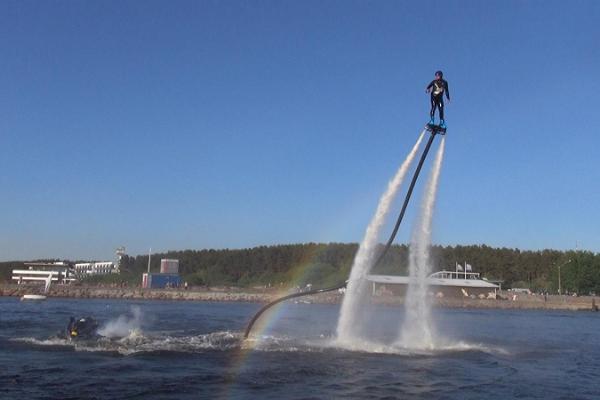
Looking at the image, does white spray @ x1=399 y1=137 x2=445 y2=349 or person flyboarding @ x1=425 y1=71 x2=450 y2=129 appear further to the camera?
white spray @ x1=399 y1=137 x2=445 y2=349

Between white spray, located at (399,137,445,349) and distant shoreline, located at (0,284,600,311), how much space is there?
3350 inches

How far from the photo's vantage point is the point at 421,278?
103 ft

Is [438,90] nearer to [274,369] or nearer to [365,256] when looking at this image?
[365,256]

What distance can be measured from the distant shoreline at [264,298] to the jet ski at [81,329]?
86.9 meters

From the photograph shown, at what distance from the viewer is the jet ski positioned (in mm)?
35344

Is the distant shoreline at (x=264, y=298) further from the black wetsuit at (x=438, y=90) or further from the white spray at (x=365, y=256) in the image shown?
the black wetsuit at (x=438, y=90)

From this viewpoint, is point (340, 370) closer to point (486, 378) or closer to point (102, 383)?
point (486, 378)

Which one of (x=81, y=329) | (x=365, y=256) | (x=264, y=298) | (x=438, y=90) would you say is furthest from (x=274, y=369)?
(x=264, y=298)

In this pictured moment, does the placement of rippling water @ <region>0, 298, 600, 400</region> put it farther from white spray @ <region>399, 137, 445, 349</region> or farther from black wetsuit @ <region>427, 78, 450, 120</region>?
black wetsuit @ <region>427, 78, 450, 120</region>

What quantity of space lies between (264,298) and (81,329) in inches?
4364

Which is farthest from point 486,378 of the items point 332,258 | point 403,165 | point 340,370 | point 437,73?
point 332,258

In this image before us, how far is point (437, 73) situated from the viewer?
2312 centimetres

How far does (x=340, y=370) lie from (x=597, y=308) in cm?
12814

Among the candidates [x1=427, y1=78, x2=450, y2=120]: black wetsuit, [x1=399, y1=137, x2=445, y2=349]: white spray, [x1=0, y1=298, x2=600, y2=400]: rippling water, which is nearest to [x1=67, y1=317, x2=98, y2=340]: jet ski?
[x1=0, y1=298, x2=600, y2=400]: rippling water
